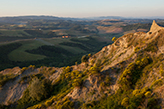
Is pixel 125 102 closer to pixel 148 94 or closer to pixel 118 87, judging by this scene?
pixel 148 94

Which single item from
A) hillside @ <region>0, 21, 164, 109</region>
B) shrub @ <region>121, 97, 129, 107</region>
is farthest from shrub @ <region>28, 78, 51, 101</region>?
shrub @ <region>121, 97, 129, 107</region>

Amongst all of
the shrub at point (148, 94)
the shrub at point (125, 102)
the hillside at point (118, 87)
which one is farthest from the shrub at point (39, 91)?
the shrub at point (148, 94)

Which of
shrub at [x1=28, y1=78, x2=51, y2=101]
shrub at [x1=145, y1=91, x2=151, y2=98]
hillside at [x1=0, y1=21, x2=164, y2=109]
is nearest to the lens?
shrub at [x1=145, y1=91, x2=151, y2=98]

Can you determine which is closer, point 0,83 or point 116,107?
point 116,107

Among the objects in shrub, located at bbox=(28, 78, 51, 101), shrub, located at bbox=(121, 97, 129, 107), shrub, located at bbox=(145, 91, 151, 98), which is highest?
shrub, located at bbox=(145, 91, 151, 98)

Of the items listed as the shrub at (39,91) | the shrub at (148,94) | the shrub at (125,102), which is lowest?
the shrub at (39,91)

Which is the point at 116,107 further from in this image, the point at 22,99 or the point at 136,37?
the point at 22,99

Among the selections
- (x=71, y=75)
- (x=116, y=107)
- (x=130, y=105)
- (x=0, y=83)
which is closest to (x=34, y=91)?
(x=71, y=75)

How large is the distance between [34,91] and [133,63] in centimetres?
2541

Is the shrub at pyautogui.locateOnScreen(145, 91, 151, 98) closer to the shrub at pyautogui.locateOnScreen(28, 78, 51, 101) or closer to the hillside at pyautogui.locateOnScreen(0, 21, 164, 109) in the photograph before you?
the hillside at pyautogui.locateOnScreen(0, 21, 164, 109)

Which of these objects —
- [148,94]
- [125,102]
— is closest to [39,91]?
[125,102]

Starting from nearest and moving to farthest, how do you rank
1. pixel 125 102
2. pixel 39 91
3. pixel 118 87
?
pixel 125 102
pixel 118 87
pixel 39 91

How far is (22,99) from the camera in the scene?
34750mm

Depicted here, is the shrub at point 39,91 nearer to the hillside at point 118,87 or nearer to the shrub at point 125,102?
the hillside at point 118,87
